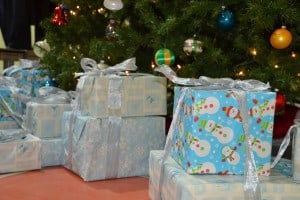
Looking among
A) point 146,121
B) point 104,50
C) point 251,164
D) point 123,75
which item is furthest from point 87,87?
point 251,164

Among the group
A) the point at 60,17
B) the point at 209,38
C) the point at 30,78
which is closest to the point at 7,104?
the point at 30,78

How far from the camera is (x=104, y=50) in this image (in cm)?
163

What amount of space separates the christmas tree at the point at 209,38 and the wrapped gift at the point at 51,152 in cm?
39

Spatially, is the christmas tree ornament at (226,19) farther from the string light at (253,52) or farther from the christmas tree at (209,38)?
the string light at (253,52)

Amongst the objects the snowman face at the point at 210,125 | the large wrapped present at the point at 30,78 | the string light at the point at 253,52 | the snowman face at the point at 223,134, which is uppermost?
the string light at the point at 253,52

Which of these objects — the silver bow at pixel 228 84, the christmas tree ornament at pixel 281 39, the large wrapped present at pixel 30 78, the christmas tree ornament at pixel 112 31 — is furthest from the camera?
the large wrapped present at pixel 30 78

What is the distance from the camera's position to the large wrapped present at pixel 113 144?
1318 millimetres

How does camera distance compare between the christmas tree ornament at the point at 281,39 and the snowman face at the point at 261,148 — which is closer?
the snowman face at the point at 261,148

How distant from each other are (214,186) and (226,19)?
25.7 inches

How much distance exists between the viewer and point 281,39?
3.79ft

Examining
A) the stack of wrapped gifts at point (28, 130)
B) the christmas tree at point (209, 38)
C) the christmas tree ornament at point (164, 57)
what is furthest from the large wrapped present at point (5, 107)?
the christmas tree ornament at point (164, 57)

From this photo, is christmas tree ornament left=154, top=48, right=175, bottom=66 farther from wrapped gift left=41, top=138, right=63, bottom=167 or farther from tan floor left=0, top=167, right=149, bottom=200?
wrapped gift left=41, top=138, right=63, bottom=167

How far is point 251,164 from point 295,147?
0.43ft

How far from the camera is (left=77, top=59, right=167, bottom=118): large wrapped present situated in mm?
1307
